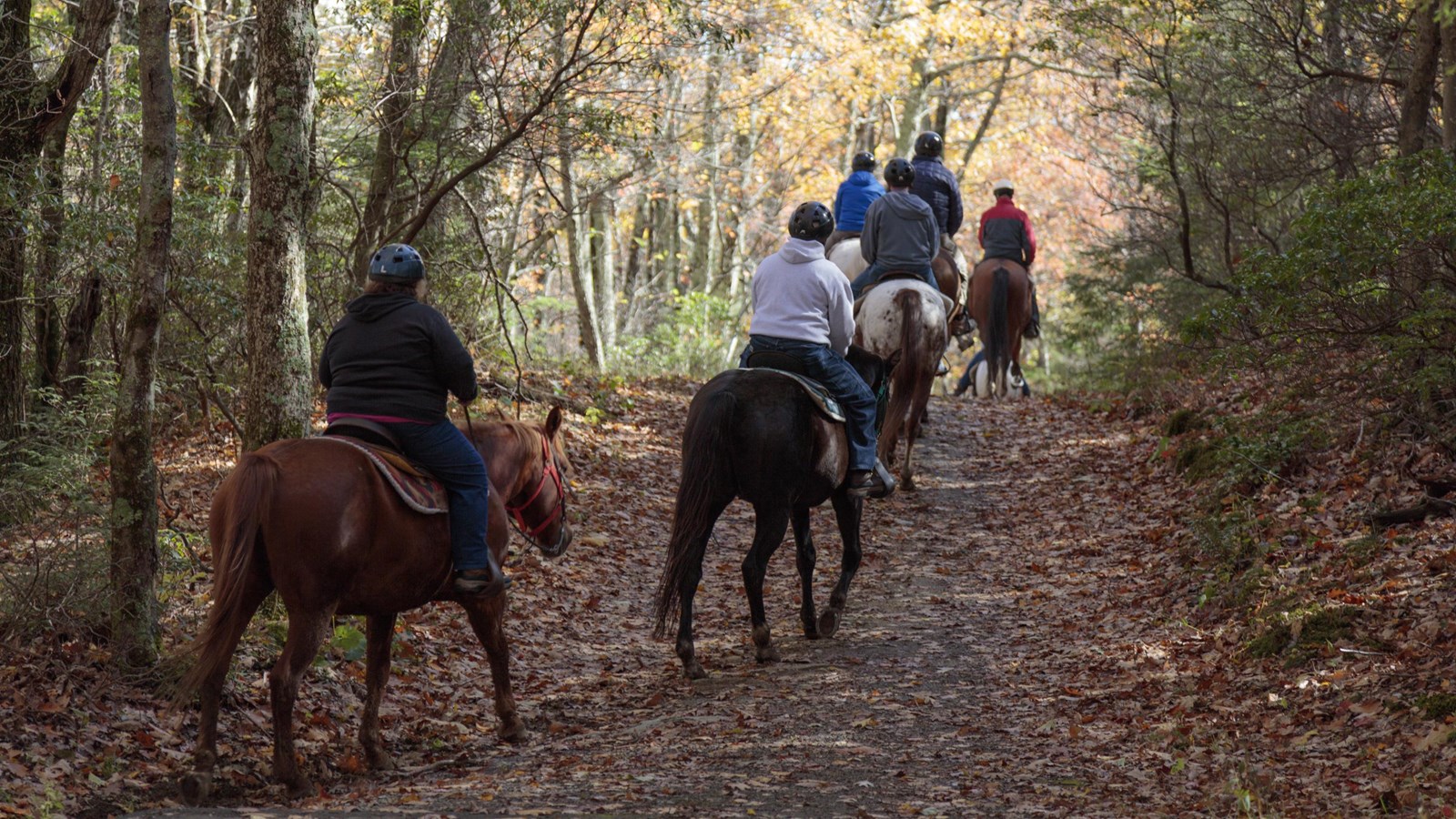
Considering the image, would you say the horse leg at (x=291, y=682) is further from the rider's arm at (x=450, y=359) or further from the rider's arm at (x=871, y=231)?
the rider's arm at (x=871, y=231)

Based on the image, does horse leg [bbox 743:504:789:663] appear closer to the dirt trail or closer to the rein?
the dirt trail

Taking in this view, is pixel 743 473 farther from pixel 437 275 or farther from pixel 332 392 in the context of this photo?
pixel 437 275

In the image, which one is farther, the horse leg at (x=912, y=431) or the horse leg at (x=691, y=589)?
the horse leg at (x=912, y=431)

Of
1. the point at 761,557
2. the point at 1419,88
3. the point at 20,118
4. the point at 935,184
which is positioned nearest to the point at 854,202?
the point at 935,184

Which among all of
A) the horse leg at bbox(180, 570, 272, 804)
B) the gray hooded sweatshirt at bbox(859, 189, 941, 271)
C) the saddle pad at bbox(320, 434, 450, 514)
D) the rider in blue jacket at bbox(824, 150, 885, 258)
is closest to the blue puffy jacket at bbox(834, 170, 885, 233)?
the rider in blue jacket at bbox(824, 150, 885, 258)

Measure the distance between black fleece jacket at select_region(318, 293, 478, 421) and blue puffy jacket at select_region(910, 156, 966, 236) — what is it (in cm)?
954

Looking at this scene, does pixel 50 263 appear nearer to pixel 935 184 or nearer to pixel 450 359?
pixel 450 359

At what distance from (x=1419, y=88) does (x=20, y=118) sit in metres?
11.1

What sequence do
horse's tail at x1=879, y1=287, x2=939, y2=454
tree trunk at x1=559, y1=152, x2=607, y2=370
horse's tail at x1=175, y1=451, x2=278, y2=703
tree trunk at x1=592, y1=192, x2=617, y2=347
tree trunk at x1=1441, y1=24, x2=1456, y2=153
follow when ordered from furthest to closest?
1. tree trunk at x1=592, y1=192, x2=617, y2=347
2. tree trunk at x1=559, y1=152, x2=607, y2=370
3. horse's tail at x1=879, y1=287, x2=939, y2=454
4. tree trunk at x1=1441, y1=24, x2=1456, y2=153
5. horse's tail at x1=175, y1=451, x2=278, y2=703

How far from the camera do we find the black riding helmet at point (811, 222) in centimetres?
934

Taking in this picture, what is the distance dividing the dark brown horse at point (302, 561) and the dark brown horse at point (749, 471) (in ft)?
6.07

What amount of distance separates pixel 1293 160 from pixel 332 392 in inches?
484

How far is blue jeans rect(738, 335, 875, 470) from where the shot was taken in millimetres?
9391

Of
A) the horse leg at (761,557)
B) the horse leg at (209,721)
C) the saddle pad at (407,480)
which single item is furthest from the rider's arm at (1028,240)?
the horse leg at (209,721)
